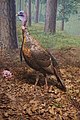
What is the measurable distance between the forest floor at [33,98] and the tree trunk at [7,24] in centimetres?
217

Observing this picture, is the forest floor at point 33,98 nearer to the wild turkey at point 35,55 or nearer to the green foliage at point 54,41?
the wild turkey at point 35,55

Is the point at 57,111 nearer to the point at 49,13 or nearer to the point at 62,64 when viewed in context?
the point at 62,64

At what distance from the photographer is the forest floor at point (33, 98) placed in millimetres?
6657

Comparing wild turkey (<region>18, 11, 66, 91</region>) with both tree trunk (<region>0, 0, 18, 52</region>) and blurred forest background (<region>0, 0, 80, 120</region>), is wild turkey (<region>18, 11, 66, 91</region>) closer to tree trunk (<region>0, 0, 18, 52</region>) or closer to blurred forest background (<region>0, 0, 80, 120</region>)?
blurred forest background (<region>0, 0, 80, 120</region>)

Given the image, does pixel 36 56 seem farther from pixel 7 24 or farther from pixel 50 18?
pixel 50 18

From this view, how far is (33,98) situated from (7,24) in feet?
16.4

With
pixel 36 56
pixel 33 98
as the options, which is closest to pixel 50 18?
pixel 36 56

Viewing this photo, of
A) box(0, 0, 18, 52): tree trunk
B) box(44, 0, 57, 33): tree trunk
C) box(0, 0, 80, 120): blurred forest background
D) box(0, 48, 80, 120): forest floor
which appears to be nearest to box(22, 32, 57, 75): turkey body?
box(0, 0, 80, 120): blurred forest background

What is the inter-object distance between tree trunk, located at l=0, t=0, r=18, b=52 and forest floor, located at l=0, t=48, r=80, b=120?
7.13 ft

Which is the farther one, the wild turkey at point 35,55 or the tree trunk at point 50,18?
the tree trunk at point 50,18

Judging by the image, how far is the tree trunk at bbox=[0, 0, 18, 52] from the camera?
37.6 ft

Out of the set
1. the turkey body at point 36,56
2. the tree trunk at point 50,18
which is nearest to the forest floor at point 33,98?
the turkey body at point 36,56

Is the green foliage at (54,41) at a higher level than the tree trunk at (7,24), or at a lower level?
lower

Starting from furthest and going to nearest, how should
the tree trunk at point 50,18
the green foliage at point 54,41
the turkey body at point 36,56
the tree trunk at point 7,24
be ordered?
the tree trunk at point 50,18
the green foliage at point 54,41
the tree trunk at point 7,24
the turkey body at point 36,56
